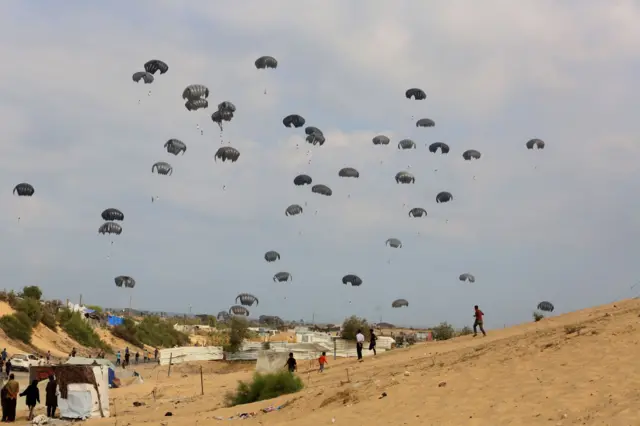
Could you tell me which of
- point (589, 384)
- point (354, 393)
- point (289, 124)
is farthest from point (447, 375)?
point (289, 124)

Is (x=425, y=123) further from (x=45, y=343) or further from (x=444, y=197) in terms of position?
(x=45, y=343)

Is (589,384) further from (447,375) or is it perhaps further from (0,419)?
(0,419)

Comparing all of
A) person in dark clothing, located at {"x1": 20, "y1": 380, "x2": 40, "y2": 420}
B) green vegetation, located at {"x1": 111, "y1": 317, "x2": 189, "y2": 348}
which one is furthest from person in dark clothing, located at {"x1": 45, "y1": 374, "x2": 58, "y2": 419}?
green vegetation, located at {"x1": 111, "y1": 317, "x2": 189, "y2": 348}

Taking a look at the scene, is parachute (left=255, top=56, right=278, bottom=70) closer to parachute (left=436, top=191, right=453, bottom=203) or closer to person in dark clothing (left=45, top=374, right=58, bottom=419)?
parachute (left=436, top=191, right=453, bottom=203)

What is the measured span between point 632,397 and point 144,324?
266 ft

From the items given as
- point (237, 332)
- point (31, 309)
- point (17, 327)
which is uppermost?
point (31, 309)

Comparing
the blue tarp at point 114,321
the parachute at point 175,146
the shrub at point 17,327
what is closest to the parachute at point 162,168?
the parachute at point 175,146

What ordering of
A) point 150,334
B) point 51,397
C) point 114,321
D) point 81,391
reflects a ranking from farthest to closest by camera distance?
point 114,321
point 150,334
point 51,397
point 81,391

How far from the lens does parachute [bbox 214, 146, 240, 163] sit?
3812 cm

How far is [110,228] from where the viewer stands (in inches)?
1667

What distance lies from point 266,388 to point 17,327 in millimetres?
45191

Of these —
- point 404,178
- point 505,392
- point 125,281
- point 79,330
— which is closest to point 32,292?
point 79,330

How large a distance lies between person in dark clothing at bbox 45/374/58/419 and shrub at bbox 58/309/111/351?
160ft

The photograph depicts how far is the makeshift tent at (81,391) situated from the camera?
20594 millimetres
